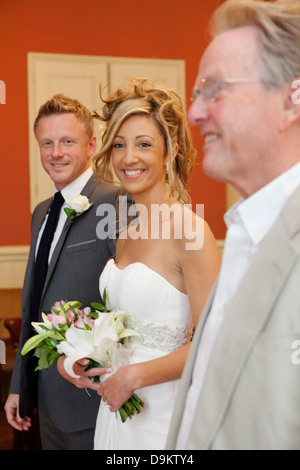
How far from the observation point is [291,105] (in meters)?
1.09

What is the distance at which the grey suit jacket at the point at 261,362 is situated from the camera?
937 mm

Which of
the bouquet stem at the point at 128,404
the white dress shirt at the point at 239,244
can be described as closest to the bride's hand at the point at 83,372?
the bouquet stem at the point at 128,404

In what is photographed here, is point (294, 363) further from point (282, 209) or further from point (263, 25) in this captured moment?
point (263, 25)

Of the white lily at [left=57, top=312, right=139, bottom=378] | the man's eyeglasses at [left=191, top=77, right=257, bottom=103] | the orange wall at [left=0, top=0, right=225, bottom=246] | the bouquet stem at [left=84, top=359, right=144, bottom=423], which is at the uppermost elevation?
the orange wall at [left=0, top=0, right=225, bottom=246]

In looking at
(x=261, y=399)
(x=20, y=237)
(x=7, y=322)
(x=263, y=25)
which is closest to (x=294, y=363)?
(x=261, y=399)

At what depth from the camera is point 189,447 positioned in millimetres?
1042

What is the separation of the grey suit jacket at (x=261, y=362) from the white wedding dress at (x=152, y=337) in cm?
98

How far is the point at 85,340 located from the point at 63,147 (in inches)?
44.2

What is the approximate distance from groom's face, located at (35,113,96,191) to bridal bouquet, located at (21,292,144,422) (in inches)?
34.0

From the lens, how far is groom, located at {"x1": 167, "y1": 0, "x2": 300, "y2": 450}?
3.12ft

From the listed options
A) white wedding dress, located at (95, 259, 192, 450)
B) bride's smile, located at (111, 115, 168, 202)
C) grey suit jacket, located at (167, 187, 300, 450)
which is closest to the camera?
grey suit jacket, located at (167, 187, 300, 450)

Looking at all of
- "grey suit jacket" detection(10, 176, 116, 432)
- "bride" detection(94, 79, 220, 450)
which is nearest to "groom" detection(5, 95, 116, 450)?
"grey suit jacket" detection(10, 176, 116, 432)

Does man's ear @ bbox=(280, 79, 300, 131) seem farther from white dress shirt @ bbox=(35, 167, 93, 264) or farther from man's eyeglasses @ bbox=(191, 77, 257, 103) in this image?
white dress shirt @ bbox=(35, 167, 93, 264)
